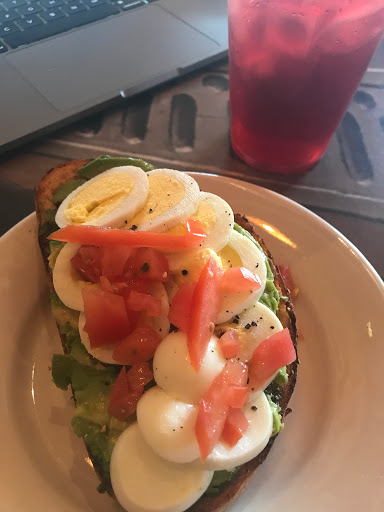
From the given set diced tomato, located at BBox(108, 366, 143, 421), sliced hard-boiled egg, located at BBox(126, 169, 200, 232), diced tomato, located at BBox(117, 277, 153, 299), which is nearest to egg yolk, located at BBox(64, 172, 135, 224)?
sliced hard-boiled egg, located at BBox(126, 169, 200, 232)

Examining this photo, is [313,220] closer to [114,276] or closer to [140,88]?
[114,276]

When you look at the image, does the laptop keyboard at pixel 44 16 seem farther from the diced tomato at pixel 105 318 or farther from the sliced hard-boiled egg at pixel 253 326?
the sliced hard-boiled egg at pixel 253 326

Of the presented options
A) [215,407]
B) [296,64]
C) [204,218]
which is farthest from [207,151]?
[215,407]

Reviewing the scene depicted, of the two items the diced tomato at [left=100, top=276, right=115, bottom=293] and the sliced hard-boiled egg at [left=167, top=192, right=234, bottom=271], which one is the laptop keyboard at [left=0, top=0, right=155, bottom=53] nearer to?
the sliced hard-boiled egg at [left=167, top=192, right=234, bottom=271]

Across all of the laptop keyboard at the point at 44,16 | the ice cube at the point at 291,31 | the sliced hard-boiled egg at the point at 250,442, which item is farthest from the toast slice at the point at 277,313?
the laptop keyboard at the point at 44,16

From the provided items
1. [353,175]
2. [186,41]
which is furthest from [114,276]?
[186,41]

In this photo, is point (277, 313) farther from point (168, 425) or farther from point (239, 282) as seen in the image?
point (168, 425)
